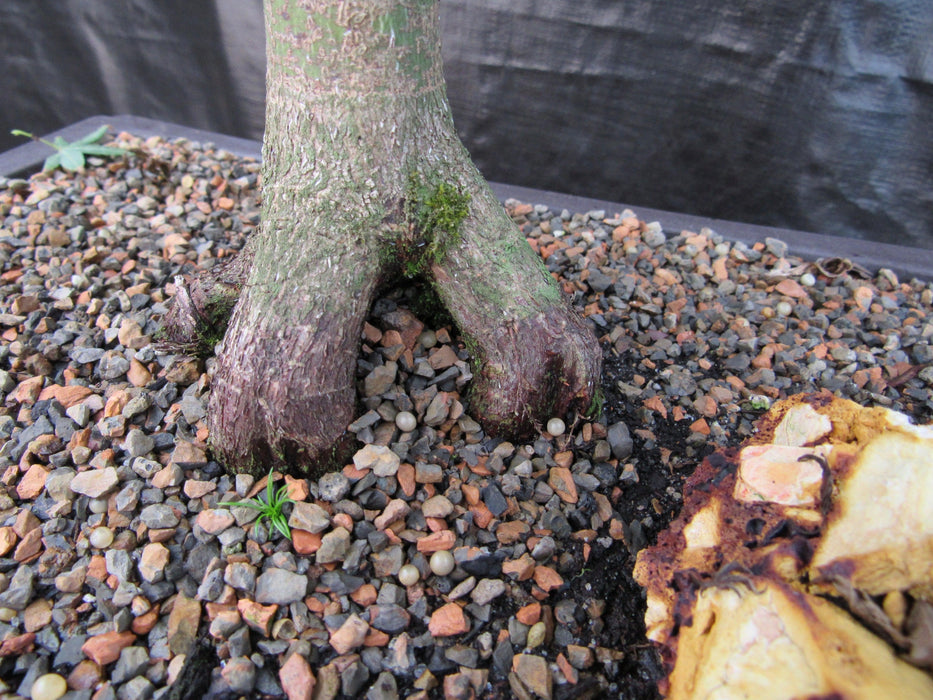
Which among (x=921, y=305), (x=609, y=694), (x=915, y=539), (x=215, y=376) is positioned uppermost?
(x=915, y=539)

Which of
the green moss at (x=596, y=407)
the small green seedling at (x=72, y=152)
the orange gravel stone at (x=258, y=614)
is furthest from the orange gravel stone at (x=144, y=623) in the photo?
the small green seedling at (x=72, y=152)

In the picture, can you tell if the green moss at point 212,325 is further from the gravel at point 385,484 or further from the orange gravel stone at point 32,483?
the orange gravel stone at point 32,483

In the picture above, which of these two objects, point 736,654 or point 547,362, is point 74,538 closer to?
point 547,362

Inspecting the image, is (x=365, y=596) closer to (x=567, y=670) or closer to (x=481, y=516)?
(x=481, y=516)

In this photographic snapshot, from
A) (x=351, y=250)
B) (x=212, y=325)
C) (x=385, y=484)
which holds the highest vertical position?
(x=351, y=250)

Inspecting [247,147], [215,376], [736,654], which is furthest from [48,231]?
[736,654]

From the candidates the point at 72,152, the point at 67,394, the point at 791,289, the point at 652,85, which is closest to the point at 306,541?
the point at 67,394
